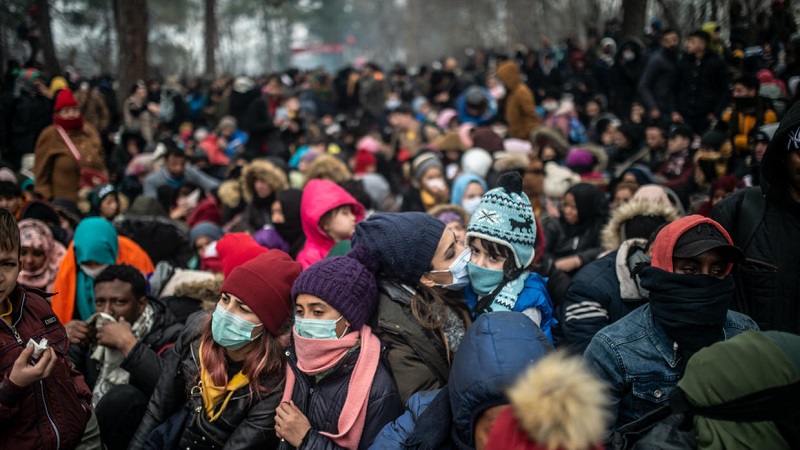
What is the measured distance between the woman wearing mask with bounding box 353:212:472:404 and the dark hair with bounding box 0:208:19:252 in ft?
A: 5.56

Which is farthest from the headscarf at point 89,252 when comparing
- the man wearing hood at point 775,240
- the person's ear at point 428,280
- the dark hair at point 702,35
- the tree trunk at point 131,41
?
the tree trunk at point 131,41

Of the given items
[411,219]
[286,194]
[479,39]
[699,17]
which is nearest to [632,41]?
[699,17]

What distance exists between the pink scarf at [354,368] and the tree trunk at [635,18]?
11.0 m

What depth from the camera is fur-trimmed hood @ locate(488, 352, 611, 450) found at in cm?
133

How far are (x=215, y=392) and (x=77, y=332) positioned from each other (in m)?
1.35

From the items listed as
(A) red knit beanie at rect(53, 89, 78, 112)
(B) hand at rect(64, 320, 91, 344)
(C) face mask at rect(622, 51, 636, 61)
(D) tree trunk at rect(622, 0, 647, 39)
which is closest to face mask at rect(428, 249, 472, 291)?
(B) hand at rect(64, 320, 91, 344)

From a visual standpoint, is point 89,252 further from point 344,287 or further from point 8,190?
point 344,287

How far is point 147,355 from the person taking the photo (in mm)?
3418

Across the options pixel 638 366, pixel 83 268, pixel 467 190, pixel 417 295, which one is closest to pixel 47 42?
pixel 83 268

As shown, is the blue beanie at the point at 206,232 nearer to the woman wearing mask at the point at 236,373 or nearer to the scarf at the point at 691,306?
the woman wearing mask at the point at 236,373

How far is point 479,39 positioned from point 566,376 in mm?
41665

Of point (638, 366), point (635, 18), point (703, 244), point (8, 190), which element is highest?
point (635, 18)

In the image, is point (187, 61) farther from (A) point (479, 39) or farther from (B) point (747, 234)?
(B) point (747, 234)

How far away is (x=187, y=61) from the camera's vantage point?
1464 inches
